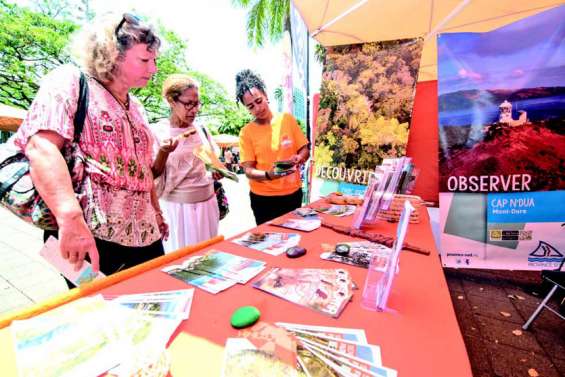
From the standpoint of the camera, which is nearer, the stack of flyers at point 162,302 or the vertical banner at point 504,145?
the stack of flyers at point 162,302

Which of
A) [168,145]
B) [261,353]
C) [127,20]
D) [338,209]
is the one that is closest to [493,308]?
[338,209]

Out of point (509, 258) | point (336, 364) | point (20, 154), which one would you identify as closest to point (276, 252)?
point (336, 364)

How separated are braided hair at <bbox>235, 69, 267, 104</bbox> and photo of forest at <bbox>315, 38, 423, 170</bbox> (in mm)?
1249

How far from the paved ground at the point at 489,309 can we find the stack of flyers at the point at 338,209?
46.8 inches

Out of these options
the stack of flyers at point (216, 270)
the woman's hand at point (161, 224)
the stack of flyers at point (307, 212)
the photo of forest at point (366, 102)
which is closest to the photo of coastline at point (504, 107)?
the photo of forest at point (366, 102)

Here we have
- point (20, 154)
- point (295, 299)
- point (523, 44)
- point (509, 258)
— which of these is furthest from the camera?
point (509, 258)

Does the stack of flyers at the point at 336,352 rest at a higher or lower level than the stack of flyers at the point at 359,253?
higher

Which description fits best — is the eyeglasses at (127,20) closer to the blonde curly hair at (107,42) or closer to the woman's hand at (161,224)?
the blonde curly hair at (107,42)

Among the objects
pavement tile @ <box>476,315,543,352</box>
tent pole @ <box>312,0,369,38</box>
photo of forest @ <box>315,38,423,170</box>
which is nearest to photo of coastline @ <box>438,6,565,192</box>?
photo of forest @ <box>315,38,423,170</box>

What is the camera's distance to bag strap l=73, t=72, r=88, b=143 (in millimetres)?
975

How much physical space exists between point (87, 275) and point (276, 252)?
665 mm

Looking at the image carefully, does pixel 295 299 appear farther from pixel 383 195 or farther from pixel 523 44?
pixel 523 44

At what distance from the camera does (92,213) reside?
1.00m

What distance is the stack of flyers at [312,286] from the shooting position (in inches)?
30.8
